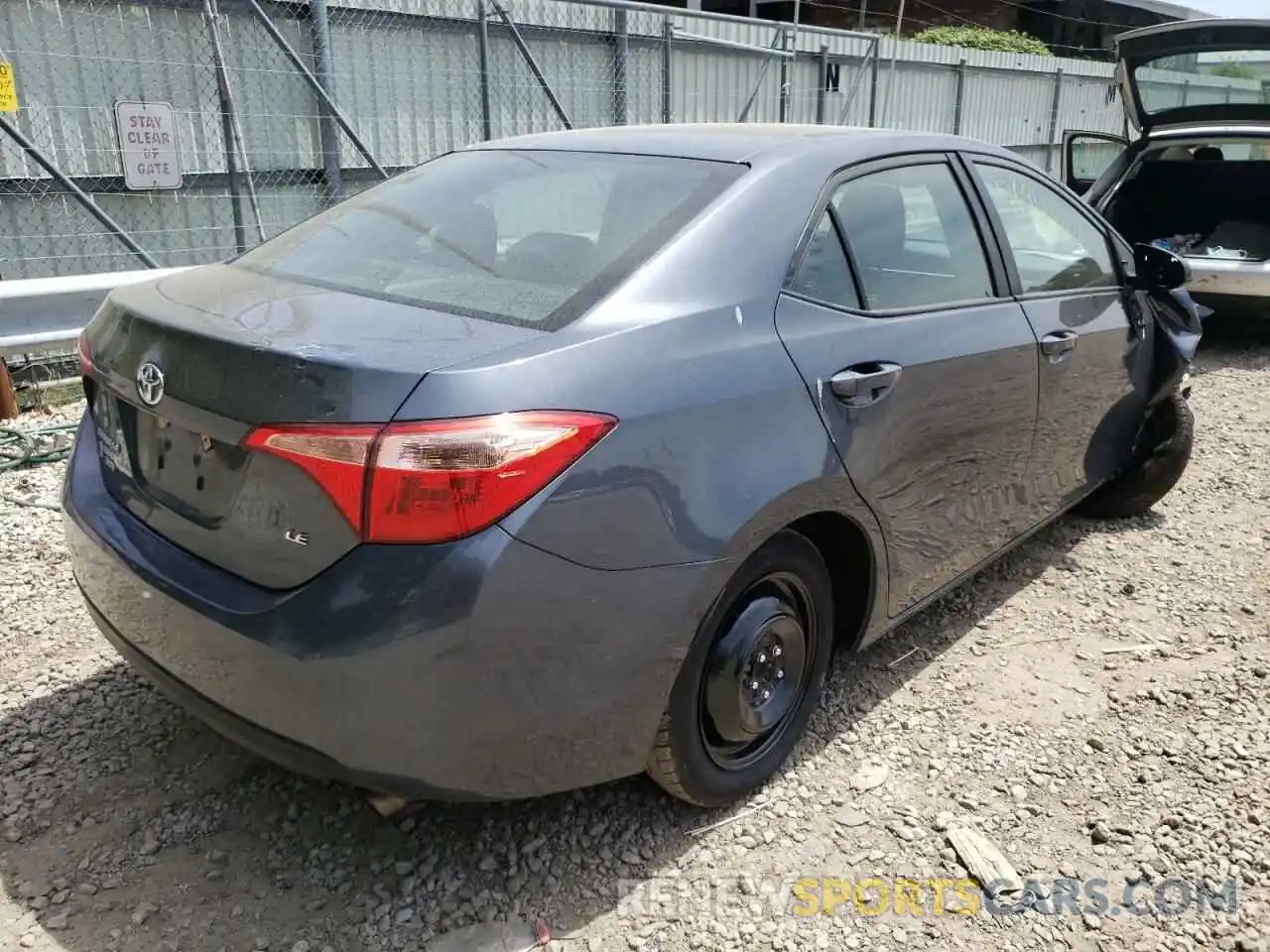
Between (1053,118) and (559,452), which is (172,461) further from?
(1053,118)

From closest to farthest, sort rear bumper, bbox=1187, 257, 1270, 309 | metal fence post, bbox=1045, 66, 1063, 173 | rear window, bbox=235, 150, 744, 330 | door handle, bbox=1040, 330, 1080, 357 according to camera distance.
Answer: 1. rear window, bbox=235, 150, 744, 330
2. door handle, bbox=1040, 330, 1080, 357
3. rear bumper, bbox=1187, 257, 1270, 309
4. metal fence post, bbox=1045, 66, 1063, 173

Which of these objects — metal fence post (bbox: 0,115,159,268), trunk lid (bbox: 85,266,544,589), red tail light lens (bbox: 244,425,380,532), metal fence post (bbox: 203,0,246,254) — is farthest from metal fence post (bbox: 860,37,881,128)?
red tail light lens (bbox: 244,425,380,532)

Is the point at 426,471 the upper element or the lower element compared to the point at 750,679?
upper

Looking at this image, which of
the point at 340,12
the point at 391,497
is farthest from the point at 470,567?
the point at 340,12

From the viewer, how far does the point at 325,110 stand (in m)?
7.50

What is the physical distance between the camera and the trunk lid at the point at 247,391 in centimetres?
194

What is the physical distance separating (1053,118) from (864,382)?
56.3 feet

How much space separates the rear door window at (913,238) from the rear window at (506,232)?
449 mm

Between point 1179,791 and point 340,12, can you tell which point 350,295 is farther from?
point 340,12

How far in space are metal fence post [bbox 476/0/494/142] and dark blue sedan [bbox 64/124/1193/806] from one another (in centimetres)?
529

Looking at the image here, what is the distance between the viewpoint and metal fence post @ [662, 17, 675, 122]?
9.45 metres

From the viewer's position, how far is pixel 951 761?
9.53 feet

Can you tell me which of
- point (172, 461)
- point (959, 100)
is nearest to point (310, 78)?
point (172, 461)

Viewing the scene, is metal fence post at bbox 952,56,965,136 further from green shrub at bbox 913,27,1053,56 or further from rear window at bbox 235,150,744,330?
rear window at bbox 235,150,744,330
